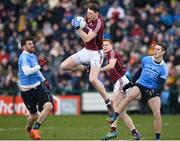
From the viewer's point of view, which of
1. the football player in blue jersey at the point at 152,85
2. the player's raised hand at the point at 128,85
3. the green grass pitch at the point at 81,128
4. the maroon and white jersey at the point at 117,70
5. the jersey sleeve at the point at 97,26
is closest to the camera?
the football player in blue jersey at the point at 152,85

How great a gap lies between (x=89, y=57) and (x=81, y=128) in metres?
4.56

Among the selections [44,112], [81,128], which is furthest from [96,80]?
[81,128]

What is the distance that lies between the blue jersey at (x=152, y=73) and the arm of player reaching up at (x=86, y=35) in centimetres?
147

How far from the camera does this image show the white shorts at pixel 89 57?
757 inches

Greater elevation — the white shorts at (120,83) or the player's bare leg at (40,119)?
the white shorts at (120,83)

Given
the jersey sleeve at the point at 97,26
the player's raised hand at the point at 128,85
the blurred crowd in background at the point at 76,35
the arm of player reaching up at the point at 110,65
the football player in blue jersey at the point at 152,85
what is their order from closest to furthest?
the football player in blue jersey at the point at 152,85 < the player's raised hand at the point at 128,85 < the jersey sleeve at the point at 97,26 < the arm of player reaching up at the point at 110,65 < the blurred crowd in background at the point at 76,35

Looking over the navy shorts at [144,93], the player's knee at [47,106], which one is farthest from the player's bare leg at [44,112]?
the navy shorts at [144,93]

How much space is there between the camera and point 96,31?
62.6 feet

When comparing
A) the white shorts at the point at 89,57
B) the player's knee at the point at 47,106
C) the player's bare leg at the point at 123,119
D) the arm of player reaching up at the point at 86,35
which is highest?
the arm of player reaching up at the point at 86,35

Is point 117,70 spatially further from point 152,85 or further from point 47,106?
point 47,106

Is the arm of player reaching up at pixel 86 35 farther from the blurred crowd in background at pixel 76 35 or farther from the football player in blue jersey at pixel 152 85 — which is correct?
the blurred crowd in background at pixel 76 35

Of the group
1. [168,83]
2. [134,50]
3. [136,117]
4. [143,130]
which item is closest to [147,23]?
[134,50]

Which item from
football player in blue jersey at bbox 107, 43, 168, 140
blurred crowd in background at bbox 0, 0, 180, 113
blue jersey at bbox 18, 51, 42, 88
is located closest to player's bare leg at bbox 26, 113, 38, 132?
blue jersey at bbox 18, 51, 42, 88

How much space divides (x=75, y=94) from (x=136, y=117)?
3.90 metres
